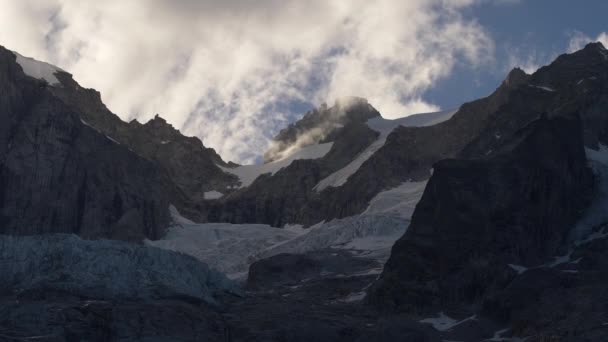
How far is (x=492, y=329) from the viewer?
109 metres

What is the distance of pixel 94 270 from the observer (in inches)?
4769

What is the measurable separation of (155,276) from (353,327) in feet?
91.6

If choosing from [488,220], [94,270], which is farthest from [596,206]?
[94,270]

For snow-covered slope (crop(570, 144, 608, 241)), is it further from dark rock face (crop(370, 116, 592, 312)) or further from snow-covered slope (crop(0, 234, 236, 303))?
snow-covered slope (crop(0, 234, 236, 303))

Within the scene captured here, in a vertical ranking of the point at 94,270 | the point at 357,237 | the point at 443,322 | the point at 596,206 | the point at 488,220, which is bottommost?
the point at 443,322

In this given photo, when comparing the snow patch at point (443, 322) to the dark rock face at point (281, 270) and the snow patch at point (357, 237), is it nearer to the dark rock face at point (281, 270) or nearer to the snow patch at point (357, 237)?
the dark rock face at point (281, 270)

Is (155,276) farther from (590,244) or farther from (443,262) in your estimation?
(590,244)

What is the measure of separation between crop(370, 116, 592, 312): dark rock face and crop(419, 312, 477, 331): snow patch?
4521 mm

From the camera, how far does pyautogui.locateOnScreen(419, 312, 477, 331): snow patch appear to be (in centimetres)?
11262

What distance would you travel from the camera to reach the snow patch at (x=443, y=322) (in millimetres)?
112625

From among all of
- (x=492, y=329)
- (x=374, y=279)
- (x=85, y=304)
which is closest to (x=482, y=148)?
(x=374, y=279)

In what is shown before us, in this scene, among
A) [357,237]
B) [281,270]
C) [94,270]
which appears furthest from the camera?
[357,237]

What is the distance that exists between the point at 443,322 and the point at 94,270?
42333 millimetres

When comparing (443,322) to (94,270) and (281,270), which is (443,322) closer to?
(94,270)
